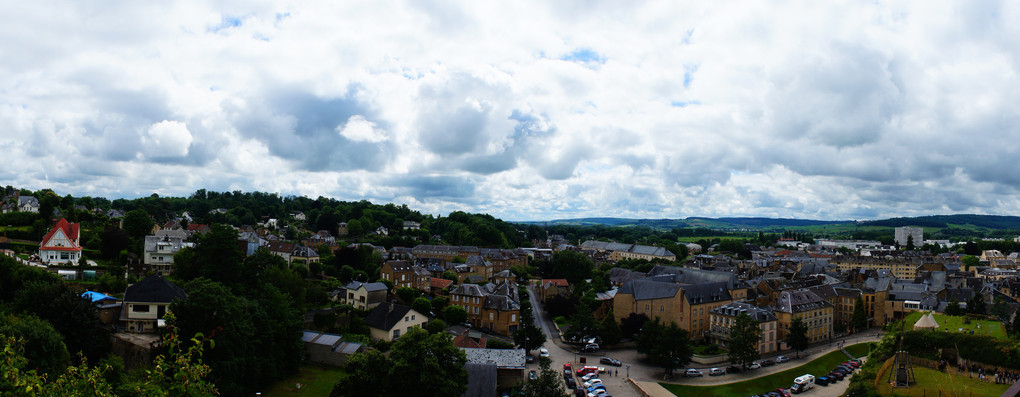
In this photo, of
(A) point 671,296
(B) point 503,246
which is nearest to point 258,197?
(B) point 503,246

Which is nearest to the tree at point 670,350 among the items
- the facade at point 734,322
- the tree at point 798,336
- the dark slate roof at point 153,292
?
the facade at point 734,322

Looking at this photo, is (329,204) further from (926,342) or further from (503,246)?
(926,342)

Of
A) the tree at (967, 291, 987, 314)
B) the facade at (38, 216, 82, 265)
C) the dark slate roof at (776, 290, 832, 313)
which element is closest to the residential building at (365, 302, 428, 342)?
the facade at (38, 216, 82, 265)

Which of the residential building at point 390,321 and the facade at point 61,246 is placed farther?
the facade at point 61,246

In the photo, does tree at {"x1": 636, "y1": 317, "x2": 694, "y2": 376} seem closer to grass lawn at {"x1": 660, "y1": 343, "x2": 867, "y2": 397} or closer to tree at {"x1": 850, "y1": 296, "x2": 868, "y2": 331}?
grass lawn at {"x1": 660, "y1": 343, "x2": 867, "y2": 397}

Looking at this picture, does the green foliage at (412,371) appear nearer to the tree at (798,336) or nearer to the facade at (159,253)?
the tree at (798,336)

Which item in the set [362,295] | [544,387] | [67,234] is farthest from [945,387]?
[67,234]

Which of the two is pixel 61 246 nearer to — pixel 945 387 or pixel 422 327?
pixel 422 327
